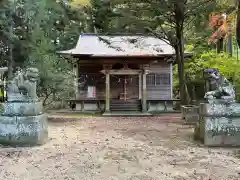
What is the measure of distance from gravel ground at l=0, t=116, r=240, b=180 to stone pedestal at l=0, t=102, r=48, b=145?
0.43 meters

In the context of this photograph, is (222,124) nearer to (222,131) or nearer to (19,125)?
(222,131)

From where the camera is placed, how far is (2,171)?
5.89m

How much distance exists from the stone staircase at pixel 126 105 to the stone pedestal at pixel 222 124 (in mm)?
11988

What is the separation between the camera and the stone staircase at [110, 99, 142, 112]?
66.6ft

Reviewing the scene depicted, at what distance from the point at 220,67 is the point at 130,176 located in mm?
10917

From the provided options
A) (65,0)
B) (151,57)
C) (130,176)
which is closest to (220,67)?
(151,57)

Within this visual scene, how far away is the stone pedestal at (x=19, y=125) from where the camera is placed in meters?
8.34

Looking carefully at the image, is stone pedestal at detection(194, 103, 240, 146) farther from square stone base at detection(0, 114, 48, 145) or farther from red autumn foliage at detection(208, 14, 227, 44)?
red autumn foliage at detection(208, 14, 227, 44)

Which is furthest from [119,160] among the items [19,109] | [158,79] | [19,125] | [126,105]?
[158,79]

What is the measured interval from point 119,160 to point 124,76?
1499 cm

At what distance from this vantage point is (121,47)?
68.6 ft

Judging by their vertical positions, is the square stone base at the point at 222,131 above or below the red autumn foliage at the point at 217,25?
below

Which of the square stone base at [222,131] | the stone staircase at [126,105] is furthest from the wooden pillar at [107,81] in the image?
the square stone base at [222,131]

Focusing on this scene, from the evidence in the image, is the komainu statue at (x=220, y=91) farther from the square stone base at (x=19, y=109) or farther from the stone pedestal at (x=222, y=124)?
the square stone base at (x=19, y=109)
